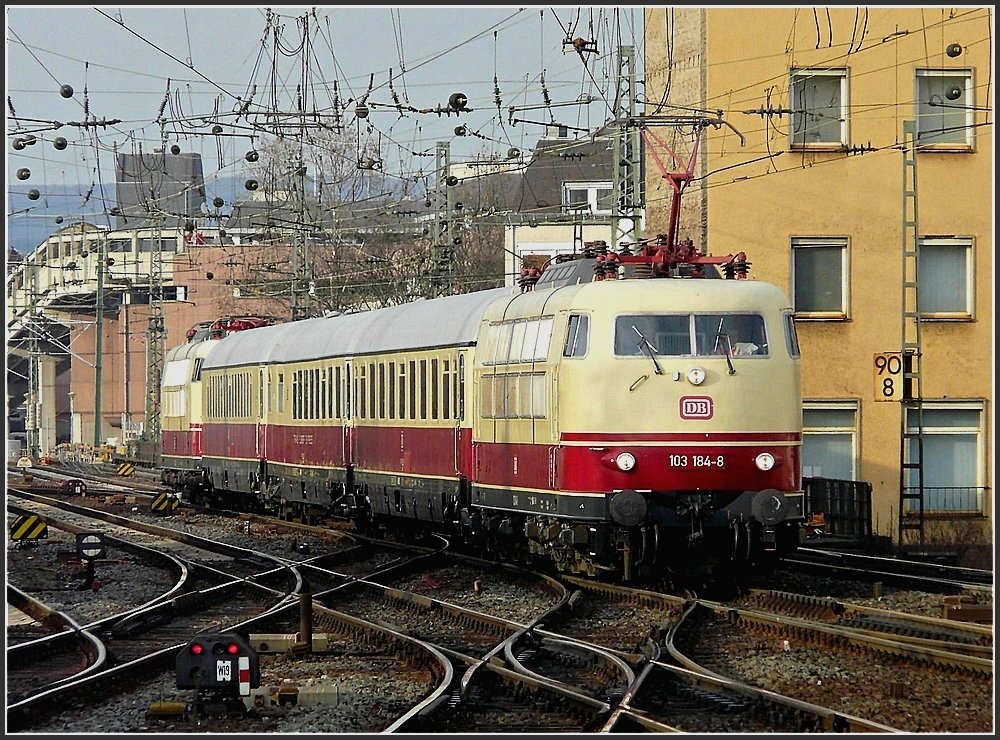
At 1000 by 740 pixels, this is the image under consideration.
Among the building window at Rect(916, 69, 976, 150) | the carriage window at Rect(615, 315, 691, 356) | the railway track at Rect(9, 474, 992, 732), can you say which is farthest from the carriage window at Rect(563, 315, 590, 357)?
the building window at Rect(916, 69, 976, 150)

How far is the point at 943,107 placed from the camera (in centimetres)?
2712

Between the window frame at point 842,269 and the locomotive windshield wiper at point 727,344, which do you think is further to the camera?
the window frame at point 842,269

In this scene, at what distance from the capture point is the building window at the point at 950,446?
90.7 ft

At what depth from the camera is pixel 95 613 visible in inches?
667

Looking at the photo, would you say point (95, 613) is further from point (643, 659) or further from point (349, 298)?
point (349, 298)

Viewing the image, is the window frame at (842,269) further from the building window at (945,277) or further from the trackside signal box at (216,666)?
the trackside signal box at (216,666)

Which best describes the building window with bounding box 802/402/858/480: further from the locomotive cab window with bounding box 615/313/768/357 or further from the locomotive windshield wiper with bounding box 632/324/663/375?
the locomotive windshield wiper with bounding box 632/324/663/375

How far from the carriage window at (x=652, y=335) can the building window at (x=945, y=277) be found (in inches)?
508

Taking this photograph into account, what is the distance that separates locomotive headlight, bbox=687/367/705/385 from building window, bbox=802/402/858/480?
12.5m

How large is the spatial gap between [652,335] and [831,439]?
12.7m

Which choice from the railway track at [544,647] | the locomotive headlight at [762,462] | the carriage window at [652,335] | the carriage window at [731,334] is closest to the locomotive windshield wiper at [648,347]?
the carriage window at [652,335]

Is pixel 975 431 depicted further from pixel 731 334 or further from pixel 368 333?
pixel 731 334

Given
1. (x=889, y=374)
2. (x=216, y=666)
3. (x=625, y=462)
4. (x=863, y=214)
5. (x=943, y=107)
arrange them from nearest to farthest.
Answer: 1. (x=216, y=666)
2. (x=625, y=462)
3. (x=889, y=374)
4. (x=943, y=107)
5. (x=863, y=214)

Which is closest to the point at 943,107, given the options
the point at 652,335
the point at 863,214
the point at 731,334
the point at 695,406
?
the point at 863,214
